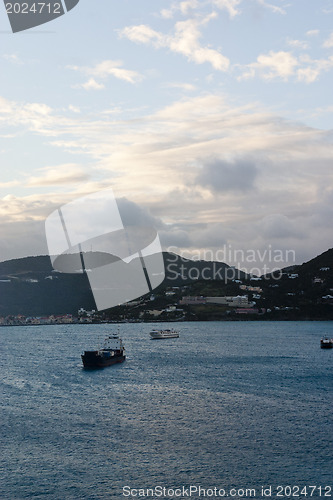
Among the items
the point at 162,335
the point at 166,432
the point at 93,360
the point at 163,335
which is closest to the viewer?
the point at 166,432

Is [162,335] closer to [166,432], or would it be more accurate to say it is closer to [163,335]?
[163,335]

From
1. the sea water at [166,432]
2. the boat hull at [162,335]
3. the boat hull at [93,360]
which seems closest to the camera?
the sea water at [166,432]

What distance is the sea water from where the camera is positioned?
127 ft

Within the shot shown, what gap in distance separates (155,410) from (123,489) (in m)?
23.2

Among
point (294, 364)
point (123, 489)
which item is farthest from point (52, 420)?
point (294, 364)

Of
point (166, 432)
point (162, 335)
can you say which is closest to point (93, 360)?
point (166, 432)

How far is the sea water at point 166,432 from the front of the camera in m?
38.6

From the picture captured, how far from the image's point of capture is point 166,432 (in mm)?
51406

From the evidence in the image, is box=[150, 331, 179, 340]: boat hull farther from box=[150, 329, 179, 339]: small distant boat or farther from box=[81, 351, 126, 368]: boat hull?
box=[81, 351, 126, 368]: boat hull

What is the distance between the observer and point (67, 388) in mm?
76750

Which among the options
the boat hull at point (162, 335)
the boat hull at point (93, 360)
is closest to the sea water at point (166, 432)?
the boat hull at point (93, 360)

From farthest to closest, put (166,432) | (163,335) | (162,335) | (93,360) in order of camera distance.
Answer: (163,335), (162,335), (93,360), (166,432)

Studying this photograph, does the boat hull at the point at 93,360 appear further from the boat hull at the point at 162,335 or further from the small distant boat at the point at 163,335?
the small distant boat at the point at 163,335

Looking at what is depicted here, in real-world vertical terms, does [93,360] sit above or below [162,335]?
above
